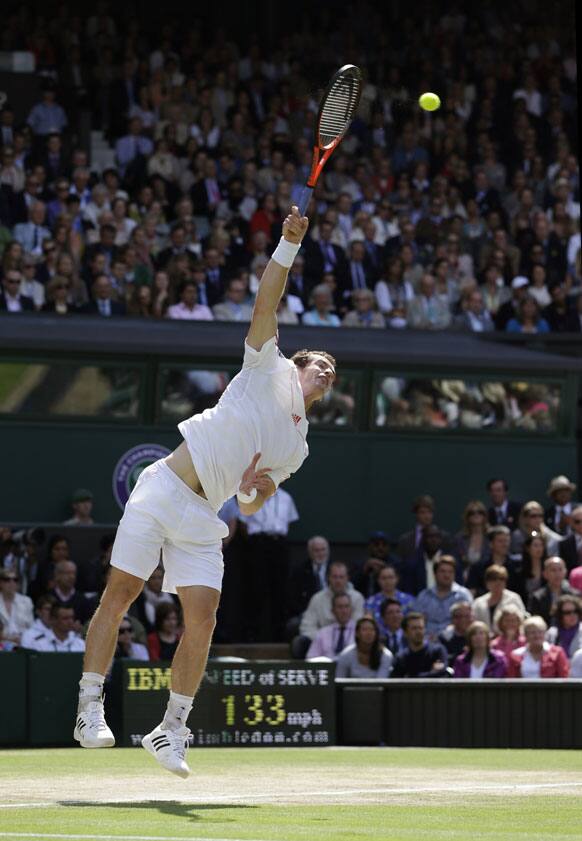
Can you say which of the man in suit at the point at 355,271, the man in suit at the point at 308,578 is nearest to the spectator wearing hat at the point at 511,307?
the man in suit at the point at 355,271

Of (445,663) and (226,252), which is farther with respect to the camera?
(226,252)

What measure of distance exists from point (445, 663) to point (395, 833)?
27.1 ft

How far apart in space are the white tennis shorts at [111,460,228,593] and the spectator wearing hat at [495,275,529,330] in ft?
46.6

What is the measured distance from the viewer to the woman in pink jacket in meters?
14.9

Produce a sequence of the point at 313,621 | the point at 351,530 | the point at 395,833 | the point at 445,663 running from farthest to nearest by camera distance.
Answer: the point at 351,530 → the point at 313,621 → the point at 445,663 → the point at 395,833

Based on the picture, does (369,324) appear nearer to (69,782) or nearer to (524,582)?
(524,582)

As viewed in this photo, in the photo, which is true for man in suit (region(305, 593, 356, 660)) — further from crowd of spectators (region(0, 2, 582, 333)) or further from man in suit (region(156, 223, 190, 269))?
man in suit (region(156, 223, 190, 269))

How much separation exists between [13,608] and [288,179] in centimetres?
912

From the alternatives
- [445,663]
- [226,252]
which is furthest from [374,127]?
[445,663]

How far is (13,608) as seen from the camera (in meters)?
15.7

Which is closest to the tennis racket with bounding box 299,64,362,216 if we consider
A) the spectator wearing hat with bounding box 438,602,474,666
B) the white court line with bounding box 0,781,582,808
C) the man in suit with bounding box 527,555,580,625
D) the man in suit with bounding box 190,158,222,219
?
the white court line with bounding box 0,781,582,808

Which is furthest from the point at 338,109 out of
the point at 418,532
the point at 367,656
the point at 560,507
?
the point at 560,507

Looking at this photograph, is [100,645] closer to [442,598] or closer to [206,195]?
[442,598]

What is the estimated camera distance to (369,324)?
2148 centimetres
